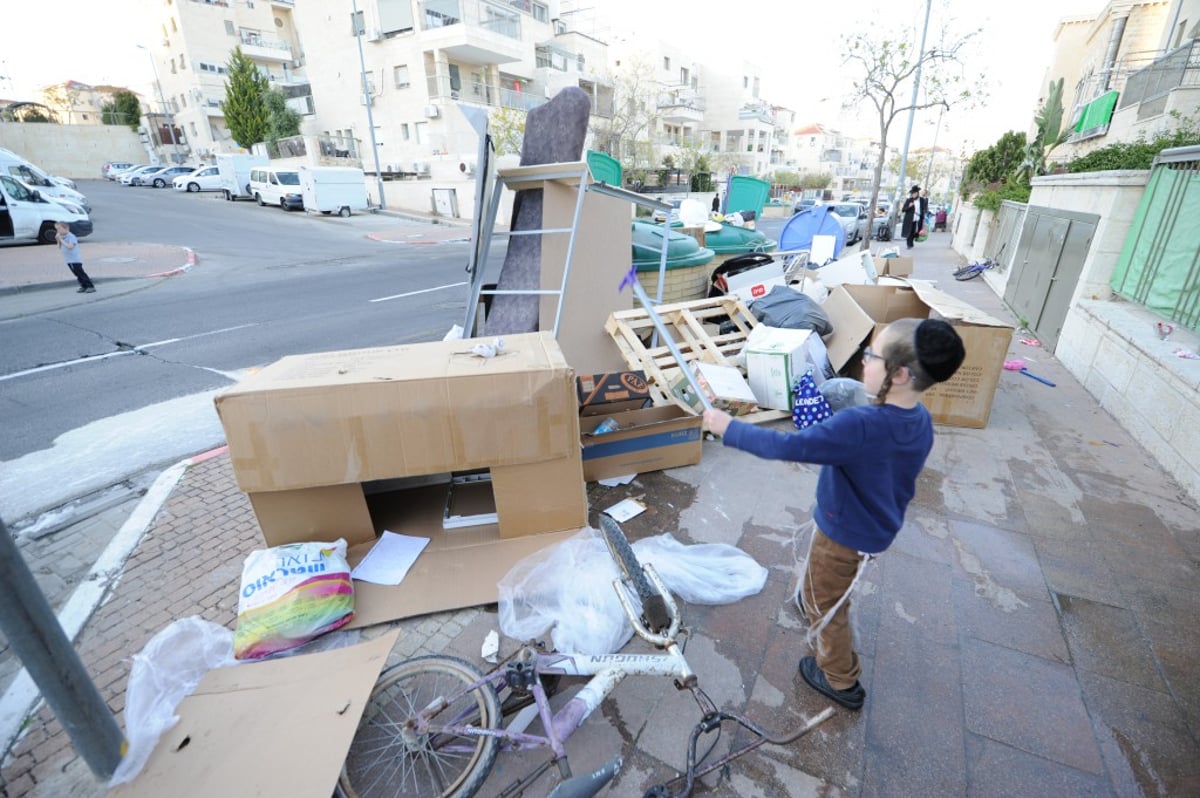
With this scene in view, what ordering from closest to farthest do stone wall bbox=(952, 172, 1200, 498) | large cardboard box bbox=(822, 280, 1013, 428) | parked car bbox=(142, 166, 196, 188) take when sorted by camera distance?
stone wall bbox=(952, 172, 1200, 498) → large cardboard box bbox=(822, 280, 1013, 428) → parked car bbox=(142, 166, 196, 188)

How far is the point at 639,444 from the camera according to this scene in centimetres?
360

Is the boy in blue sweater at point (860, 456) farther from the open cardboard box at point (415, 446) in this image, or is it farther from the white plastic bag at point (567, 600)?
the open cardboard box at point (415, 446)

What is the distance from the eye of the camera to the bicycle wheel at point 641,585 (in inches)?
74.5

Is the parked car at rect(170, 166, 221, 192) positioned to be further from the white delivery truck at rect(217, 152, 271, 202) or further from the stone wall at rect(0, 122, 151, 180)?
the stone wall at rect(0, 122, 151, 180)

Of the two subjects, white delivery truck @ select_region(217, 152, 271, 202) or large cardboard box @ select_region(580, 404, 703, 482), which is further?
white delivery truck @ select_region(217, 152, 271, 202)

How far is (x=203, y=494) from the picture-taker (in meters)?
3.51

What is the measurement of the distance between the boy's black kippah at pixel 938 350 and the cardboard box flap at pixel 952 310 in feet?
10.8

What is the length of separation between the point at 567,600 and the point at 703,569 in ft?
2.41

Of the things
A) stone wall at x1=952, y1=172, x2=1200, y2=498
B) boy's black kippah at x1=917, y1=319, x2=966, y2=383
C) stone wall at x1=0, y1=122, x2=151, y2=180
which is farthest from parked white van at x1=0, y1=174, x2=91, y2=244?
stone wall at x1=0, y1=122, x2=151, y2=180

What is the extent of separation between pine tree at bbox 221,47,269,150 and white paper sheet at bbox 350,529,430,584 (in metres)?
38.0

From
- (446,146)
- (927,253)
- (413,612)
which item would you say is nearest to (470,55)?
(446,146)

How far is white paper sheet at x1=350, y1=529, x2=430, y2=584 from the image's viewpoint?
104 inches

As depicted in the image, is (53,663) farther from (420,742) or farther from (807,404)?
(807,404)

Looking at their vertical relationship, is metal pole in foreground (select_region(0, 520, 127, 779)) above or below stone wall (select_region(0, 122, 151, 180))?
below
